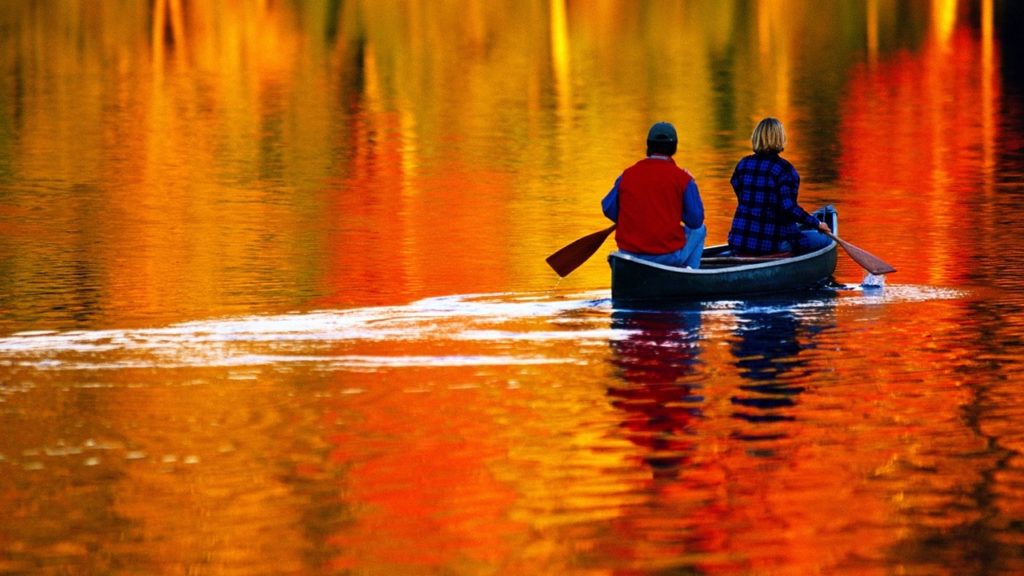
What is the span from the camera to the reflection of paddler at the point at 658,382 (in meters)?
14.2

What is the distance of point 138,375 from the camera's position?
1677 centimetres

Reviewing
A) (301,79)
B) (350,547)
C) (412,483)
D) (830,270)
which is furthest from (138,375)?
(301,79)

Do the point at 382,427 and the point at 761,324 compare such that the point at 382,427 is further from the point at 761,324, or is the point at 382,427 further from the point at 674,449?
the point at 761,324

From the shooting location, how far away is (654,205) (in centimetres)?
2098

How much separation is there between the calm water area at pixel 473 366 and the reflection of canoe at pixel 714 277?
245mm

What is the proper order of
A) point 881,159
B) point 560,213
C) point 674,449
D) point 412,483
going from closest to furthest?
point 412,483
point 674,449
point 560,213
point 881,159

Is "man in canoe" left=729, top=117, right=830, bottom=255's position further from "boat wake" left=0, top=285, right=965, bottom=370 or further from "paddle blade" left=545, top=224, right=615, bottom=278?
"paddle blade" left=545, top=224, right=615, bottom=278

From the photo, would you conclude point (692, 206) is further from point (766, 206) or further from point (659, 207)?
point (766, 206)

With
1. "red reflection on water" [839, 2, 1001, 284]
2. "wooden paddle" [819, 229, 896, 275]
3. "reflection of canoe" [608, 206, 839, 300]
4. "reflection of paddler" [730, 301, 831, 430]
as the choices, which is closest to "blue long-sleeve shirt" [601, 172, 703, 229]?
"reflection of canoe" [608, 206, 839, 300]

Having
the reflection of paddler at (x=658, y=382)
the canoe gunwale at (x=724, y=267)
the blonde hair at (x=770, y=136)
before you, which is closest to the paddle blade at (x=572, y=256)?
the canoe gunwale at (x=724, y=267)

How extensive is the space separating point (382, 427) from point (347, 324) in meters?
4.43

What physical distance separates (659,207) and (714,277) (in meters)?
0.79

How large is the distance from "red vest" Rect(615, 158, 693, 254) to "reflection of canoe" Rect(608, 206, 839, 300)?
41cm

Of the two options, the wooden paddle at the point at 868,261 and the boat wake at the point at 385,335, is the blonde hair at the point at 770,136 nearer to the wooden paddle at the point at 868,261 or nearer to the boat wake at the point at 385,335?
the wooden paddle at the point at 868,261
